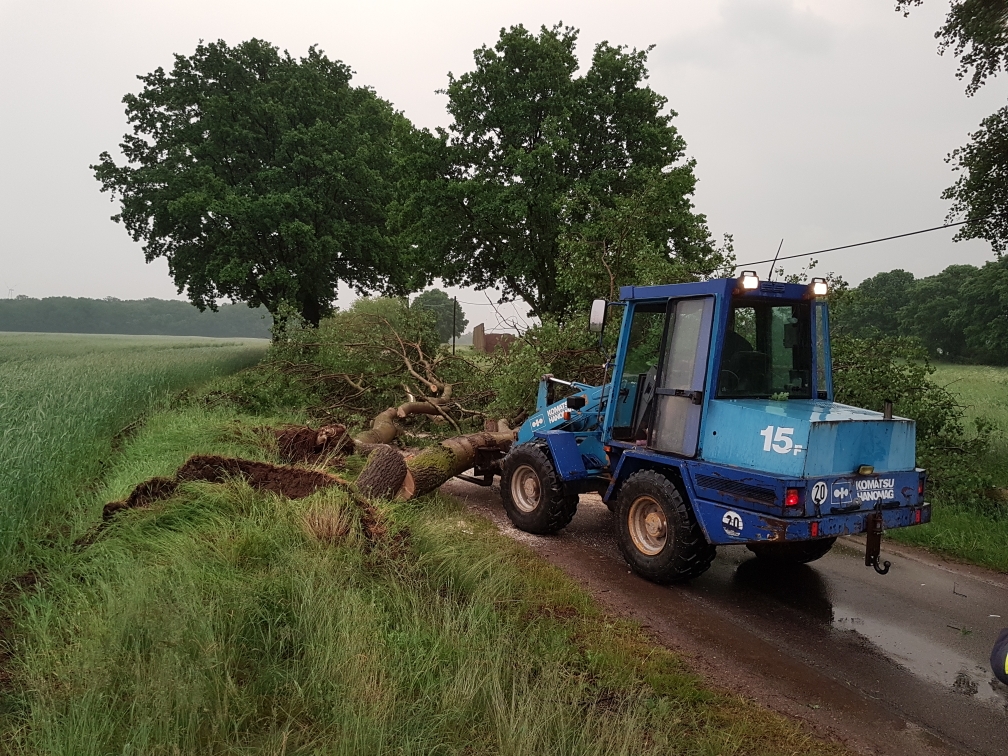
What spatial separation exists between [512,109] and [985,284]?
139 ft

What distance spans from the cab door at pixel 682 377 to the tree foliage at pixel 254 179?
1842 cm

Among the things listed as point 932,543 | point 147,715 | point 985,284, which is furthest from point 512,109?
point 985,284

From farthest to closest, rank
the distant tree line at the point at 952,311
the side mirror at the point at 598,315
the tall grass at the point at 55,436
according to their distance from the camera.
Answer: the distant tree line at the point at 952,311 → the side mirror at the point at 598,315 → the tall grass at the point at 55,436

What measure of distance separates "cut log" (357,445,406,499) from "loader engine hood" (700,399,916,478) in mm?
3423

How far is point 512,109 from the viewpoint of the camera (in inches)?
800

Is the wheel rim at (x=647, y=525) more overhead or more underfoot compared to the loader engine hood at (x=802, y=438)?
more underfoot

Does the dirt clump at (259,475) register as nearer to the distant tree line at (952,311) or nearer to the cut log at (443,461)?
the cut log at (443,461)

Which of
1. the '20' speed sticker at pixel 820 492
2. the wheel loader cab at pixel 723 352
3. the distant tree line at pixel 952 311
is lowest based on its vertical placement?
the '20' speed sticker at pixel 820 492

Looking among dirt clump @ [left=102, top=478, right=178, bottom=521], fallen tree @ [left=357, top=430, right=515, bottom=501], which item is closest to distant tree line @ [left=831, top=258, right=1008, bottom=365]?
fallen tree @ [left=357, top=430, right=515, bottom=501]

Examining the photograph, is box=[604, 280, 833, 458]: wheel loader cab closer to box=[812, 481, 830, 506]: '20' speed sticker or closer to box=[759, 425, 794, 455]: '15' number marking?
box=[759, 425, 794, 455]: '15' number marking

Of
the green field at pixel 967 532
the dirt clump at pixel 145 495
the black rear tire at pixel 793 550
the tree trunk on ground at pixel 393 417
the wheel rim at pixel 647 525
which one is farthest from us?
the tree trunk on ground at pixel 393 417

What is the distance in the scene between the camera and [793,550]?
660cm

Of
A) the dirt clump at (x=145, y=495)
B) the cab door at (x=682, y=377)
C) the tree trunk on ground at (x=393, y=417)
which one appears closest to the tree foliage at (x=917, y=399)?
the cab door at (x=682, y=377)

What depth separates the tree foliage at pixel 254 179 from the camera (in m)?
24.2
